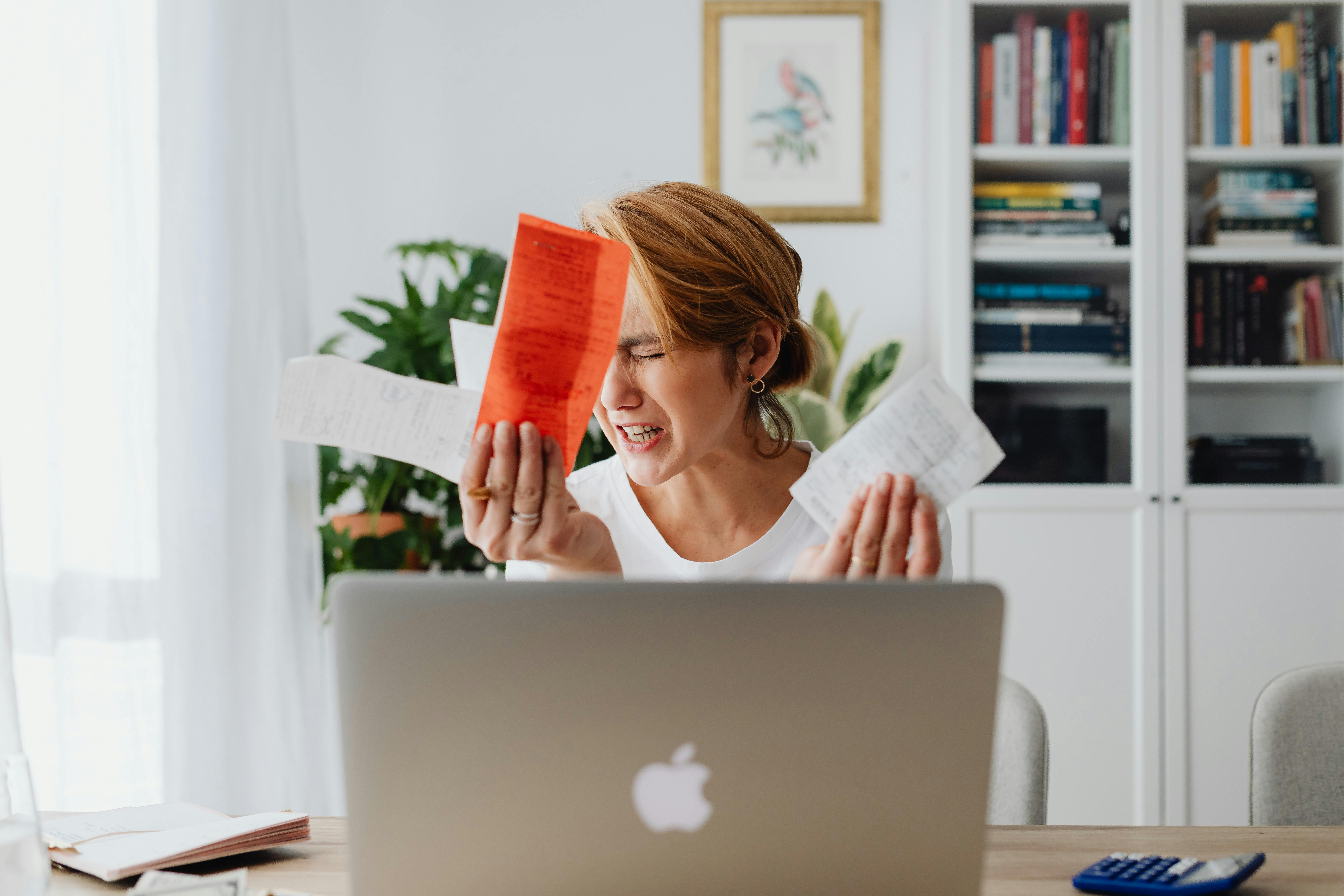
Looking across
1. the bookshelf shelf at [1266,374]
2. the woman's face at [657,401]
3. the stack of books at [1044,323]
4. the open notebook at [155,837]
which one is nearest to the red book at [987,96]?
the stack of books at [1044,323]

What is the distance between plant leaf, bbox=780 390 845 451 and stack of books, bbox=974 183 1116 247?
1.82 feet

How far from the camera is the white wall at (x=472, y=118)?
2.59 m

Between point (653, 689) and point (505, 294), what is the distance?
47 centimetres

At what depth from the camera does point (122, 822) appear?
0.99m

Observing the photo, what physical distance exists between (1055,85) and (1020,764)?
5.67 feet

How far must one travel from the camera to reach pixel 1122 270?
2299 mm

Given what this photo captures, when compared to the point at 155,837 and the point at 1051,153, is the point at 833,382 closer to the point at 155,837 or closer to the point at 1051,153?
the point at 1051,153

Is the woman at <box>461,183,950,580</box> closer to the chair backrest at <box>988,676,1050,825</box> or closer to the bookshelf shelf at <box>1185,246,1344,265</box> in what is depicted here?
the chair backrest at <box>988,676,1050,825</box>

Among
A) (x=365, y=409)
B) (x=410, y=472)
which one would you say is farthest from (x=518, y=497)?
(x=410, y=472)

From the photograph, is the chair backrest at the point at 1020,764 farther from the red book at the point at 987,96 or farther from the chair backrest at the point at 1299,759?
the red book at the point at 987,96

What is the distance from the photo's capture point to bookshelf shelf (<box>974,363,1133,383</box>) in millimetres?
2254

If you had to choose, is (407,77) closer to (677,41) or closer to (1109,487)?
(677,41)

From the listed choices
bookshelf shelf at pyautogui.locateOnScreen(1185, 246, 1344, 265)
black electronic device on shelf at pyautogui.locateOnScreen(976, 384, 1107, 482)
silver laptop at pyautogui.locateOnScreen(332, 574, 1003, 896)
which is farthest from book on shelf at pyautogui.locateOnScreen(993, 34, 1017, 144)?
silver laptop at pyautogui.locateOnScreen(332, 574, 1003, 896)

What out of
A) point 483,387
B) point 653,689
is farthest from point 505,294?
point 653,689
